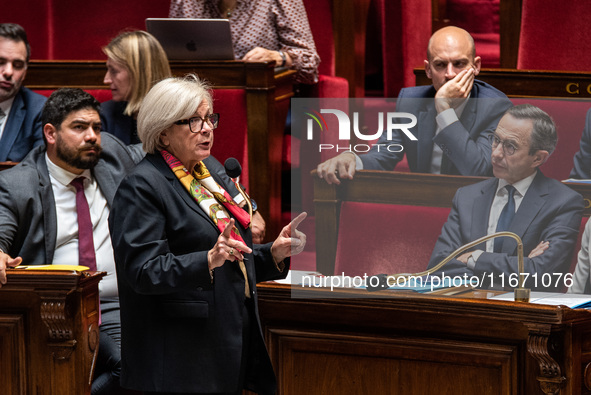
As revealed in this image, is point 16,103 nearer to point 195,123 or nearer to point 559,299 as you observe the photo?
point 195,123

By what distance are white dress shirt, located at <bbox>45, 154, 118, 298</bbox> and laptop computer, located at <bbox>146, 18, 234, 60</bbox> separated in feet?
1.65

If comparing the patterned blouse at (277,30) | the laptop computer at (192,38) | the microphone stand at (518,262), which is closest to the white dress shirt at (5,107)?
the laptop computer at (192,38)

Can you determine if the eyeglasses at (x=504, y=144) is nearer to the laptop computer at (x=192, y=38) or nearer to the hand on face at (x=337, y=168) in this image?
the hand on face at (x=337, y=168)

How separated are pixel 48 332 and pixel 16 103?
75cm

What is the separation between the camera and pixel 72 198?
67.0 inches

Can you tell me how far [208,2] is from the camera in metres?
2.38

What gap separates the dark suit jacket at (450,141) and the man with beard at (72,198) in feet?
1.93

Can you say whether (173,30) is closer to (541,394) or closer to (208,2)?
(208,2)

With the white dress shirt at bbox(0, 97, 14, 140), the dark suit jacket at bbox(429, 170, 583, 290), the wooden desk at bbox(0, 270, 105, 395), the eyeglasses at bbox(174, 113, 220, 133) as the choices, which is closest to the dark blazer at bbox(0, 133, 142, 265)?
the wooden desk at bbox(0, 270, 105, 395)

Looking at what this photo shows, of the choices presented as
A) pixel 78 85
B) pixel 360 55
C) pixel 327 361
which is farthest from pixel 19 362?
pixel 360 55

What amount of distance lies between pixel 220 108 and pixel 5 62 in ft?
1.59

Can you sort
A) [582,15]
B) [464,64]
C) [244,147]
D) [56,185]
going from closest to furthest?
[56,185]
[464,64]
[244,147]
[582,15]

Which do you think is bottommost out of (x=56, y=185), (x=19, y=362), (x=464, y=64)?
(x=19, y=362)

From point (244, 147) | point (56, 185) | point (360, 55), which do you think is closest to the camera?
point (56, 185)
